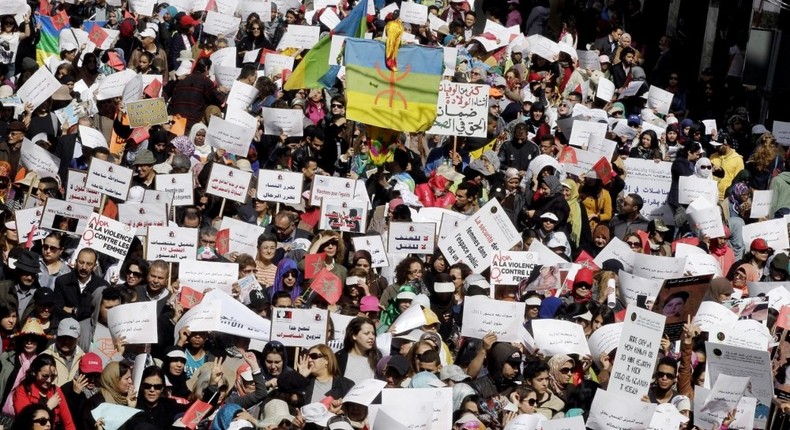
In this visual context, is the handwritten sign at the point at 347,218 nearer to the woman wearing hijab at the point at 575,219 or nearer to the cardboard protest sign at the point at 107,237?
the cardboard protest sign at the point at 107,237

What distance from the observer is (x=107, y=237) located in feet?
59.2

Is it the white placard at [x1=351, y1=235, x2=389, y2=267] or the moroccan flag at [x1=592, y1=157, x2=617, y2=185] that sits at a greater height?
the moroccan flag at [x1=592, y1=157, x2=617, y2=185]

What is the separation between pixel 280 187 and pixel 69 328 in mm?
4307

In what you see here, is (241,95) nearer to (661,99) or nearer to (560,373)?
(661,99)

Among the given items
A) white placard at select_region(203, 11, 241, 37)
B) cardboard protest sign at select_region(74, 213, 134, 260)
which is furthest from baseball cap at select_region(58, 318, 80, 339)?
white placard at select_region(203, 11, 241, 37)

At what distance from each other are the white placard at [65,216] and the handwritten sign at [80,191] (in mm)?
429

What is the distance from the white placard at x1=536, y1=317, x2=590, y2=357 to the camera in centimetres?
1603

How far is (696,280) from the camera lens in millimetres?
16766

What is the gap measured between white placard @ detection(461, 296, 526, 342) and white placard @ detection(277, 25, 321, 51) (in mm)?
9401

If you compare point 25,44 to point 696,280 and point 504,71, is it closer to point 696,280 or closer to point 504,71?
point 504,71

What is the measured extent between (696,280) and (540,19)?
11574 mm

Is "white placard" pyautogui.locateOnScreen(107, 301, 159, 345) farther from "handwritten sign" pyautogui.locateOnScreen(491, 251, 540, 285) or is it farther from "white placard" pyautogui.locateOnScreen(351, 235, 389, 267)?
"handwritten sign" pyautogui.locateOnScreen(491, 251, 540, 285)

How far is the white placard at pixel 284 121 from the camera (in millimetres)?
21438

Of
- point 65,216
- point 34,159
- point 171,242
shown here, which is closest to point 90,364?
point 171,242
